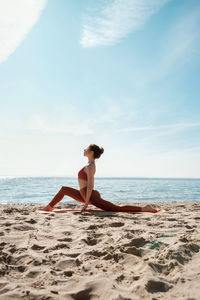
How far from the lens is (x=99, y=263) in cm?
252

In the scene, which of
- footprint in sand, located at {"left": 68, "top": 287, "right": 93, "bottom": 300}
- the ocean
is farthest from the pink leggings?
the ocean

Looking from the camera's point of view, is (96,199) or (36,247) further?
(96,199)

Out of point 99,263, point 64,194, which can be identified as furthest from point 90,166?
point 99,263

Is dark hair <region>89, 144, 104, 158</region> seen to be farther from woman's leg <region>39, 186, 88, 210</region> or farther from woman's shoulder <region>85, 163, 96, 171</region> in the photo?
woman's leg <region>39, 186, 88, 210</region>

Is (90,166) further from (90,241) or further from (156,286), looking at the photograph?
(156,286)

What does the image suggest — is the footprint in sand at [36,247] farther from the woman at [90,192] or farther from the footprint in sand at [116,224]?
the woman at [90,192]

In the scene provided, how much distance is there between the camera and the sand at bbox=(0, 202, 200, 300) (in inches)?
76.9

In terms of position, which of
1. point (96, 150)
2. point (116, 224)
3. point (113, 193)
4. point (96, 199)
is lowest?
point (113, 193)

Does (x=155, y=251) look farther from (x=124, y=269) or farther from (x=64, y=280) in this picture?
(x=64, y=280)

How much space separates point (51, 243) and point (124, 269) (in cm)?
120

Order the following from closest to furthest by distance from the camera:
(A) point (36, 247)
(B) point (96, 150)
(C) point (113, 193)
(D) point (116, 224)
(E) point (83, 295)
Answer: (E) point (83, 295)
(A) point (36, 247)
(D) point (116, 224)
(B) point (96, 150)
(C) point (113, 193)

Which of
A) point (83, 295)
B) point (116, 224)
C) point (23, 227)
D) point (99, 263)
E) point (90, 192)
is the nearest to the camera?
point (83, 295)

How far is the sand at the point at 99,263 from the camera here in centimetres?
195

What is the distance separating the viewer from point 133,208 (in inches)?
239
